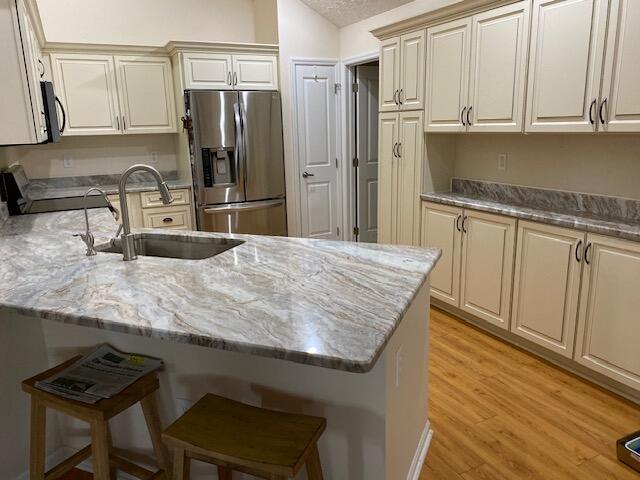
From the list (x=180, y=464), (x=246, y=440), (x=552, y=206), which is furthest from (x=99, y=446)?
(x=552, y=206)

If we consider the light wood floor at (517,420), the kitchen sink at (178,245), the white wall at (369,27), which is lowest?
the light wood floor at (517,420)

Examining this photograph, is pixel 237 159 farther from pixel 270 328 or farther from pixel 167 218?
pixel 270 328

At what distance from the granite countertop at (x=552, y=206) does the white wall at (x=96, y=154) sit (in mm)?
2795

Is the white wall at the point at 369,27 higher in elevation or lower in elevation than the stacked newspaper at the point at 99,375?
higher

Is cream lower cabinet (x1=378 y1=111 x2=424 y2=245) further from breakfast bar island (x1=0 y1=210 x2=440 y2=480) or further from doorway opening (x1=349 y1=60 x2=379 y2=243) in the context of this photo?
breakfast bar island (x1=0 y1=210 x2=440 y2=480)

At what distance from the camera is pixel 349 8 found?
440 centimetres

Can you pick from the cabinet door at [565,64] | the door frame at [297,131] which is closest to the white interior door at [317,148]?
the door frame at [297,131]

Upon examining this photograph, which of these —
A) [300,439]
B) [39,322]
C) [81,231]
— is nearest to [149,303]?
[300,439]

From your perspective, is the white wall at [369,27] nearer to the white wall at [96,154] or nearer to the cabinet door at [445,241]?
the cabinet door at [445,241]

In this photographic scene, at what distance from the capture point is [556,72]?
258 centimetres

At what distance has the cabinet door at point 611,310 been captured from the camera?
2.32 meters

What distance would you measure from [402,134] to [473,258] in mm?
1125

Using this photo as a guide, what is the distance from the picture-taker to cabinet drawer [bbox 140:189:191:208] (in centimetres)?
426

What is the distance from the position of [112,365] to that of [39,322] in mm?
408
